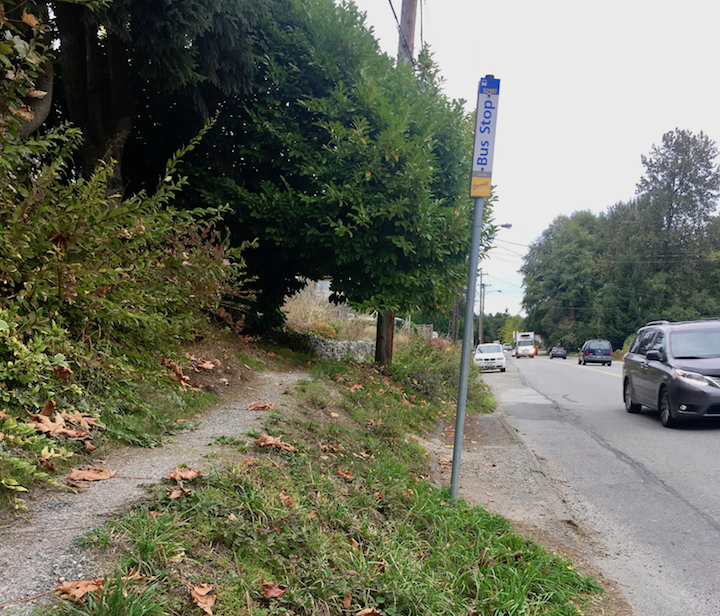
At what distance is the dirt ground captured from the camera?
2260 millimetres

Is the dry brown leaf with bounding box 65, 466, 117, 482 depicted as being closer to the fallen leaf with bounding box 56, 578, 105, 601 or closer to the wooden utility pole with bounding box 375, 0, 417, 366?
the fallen leaf with bounding box 56, 578, 105, 601

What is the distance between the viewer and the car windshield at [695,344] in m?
9.49

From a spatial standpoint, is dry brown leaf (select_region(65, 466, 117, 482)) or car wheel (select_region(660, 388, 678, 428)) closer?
dry brown leaf (select_region(65, 466, 117, 482))

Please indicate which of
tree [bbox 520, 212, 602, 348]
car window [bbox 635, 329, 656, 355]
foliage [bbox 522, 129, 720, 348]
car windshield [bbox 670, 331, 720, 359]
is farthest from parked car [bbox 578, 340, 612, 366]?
tree [bbox 520, 212, 602, 348]

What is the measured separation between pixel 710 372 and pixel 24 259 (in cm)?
938

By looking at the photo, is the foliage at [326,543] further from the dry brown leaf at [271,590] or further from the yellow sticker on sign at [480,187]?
the yellow sticker on sign at [480,187]

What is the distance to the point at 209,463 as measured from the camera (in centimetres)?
364

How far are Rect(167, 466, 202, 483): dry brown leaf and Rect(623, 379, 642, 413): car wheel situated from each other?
10343mm

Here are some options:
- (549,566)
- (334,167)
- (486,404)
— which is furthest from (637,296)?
(549,566)

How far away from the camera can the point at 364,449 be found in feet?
18.3

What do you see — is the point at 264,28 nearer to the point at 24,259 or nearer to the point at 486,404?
the point at 24,259

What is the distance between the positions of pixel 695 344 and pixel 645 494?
4906mm

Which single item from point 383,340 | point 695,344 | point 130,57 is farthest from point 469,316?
point 383,340

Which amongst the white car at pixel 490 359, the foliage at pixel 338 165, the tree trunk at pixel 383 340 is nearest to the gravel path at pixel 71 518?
the foliage at pixel 338 165
